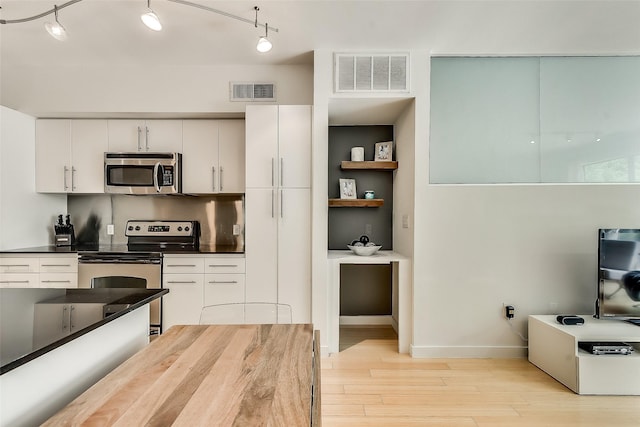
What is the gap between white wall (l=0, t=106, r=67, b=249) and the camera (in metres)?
3.44

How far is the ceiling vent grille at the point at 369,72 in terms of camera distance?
3242 millimetres

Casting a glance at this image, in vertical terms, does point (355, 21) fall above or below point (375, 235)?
above

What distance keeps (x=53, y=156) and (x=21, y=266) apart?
3.79ft

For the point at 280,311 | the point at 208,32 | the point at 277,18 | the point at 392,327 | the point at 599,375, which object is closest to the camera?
the point at 280,311

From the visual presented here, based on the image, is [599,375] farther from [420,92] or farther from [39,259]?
→ [39,259]

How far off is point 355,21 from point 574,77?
84.3 inches

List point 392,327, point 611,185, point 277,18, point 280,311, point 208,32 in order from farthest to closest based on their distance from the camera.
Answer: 1. point 392,327
2. point 611,185
3. point 208,32
4. point 277,18
5. point 280,311

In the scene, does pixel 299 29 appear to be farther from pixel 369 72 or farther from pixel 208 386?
pixel 208 386

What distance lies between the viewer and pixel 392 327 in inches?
159

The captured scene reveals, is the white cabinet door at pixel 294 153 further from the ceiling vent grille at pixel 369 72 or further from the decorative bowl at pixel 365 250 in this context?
the decorative bowl at pixel 365 250

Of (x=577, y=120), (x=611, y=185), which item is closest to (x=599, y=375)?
(x=611, y=185)

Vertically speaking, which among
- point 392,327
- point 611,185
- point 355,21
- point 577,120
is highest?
point 355,21

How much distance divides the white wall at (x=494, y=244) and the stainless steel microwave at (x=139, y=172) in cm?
173

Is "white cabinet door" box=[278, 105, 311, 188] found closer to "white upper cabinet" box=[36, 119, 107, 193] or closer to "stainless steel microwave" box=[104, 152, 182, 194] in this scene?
"stainless steel microwave" box=[104, 152, 182, 194]
